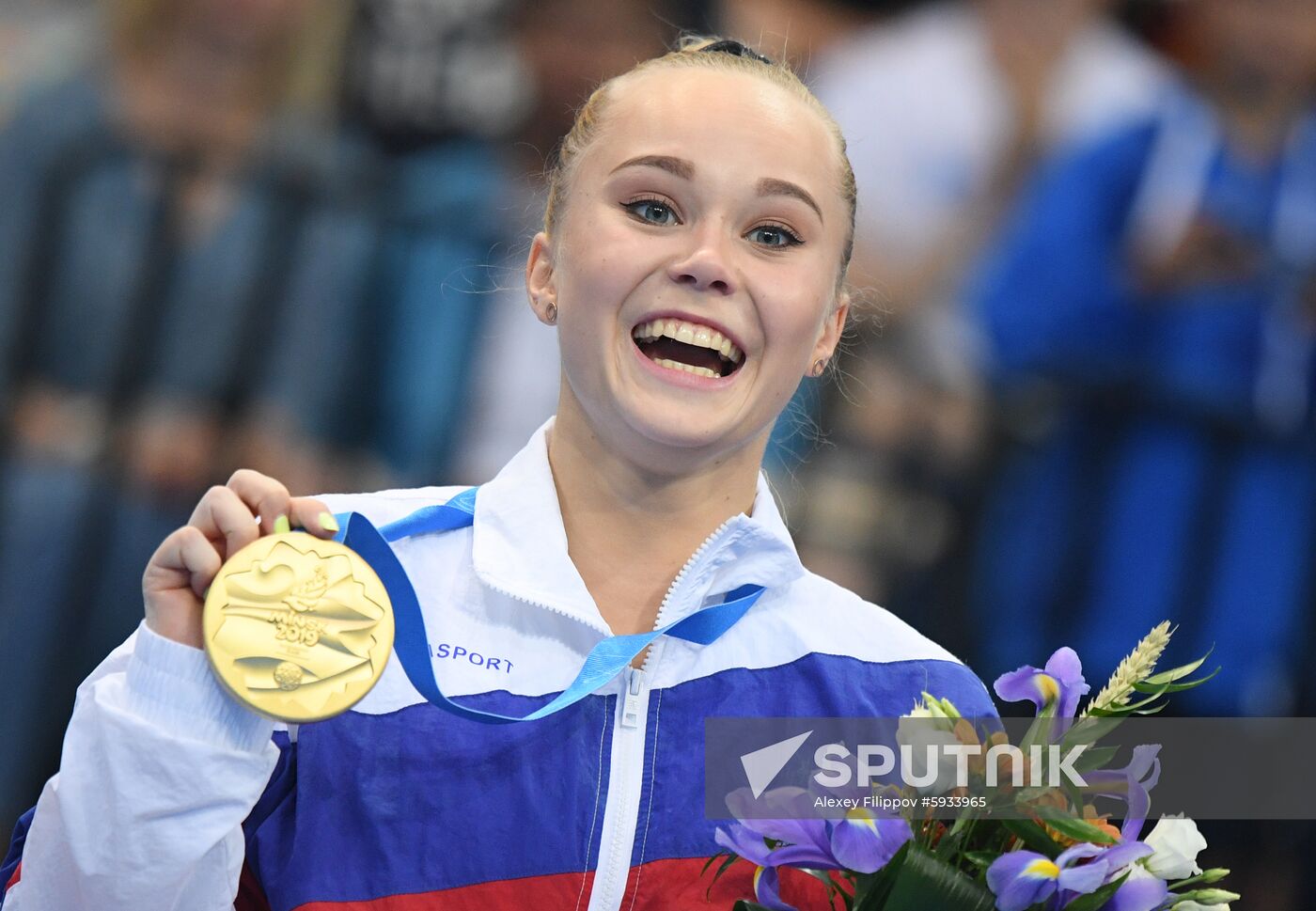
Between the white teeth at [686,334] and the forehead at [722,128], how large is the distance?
185mm

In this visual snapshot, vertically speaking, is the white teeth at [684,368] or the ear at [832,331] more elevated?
the ear at [832,331]

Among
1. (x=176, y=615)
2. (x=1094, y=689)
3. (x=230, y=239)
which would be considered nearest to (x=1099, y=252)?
(x=1094, y=689)

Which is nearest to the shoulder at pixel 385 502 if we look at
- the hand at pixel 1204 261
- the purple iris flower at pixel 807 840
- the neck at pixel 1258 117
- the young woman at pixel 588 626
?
the young woman at pixel 588 626

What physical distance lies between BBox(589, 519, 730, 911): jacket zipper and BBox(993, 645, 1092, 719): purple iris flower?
1.44 ft

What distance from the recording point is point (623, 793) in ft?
5.58

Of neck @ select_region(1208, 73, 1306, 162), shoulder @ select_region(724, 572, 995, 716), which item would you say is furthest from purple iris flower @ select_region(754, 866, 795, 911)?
neck @ select_region(1208, 73, 1306, 162)

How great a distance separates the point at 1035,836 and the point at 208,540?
2.68ft

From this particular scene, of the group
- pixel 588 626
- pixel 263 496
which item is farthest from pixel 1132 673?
pixel 263 496

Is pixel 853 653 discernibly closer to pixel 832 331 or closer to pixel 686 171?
pixel 832 331

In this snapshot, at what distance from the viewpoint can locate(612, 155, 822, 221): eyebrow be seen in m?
1.83

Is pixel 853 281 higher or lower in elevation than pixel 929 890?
higher

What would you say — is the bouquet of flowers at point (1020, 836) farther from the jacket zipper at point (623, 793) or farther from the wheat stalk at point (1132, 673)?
the jacket zipper at point (623, 793)

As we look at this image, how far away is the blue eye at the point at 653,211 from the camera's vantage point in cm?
185

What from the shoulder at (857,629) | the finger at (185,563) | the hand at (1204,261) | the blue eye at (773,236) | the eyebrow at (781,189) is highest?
the hand at (1204,261)
